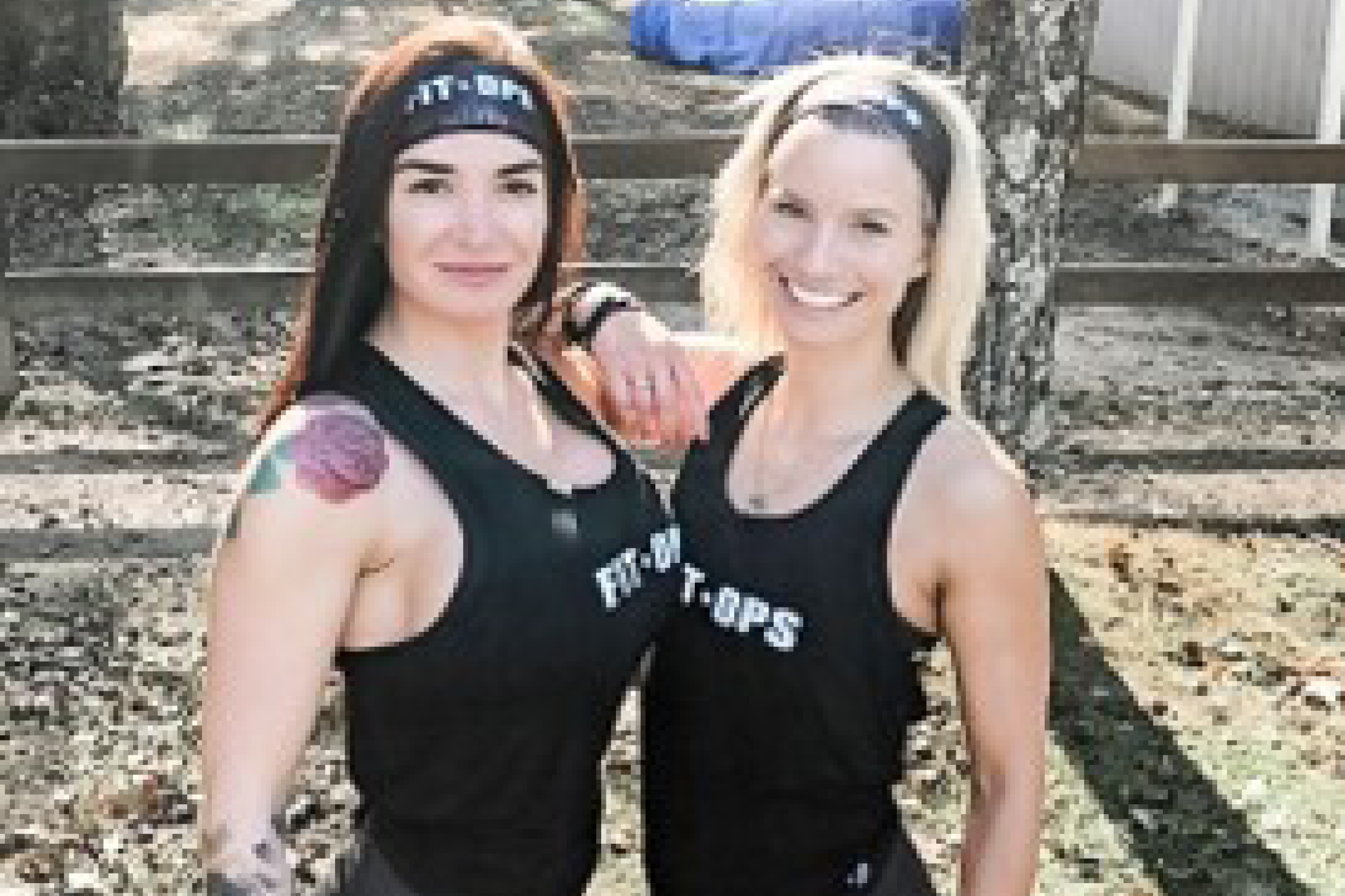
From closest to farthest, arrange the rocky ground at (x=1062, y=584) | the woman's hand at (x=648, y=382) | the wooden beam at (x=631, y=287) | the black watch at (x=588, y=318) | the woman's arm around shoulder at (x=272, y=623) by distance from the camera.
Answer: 1. the woman's arm around shoulder at (x=272, y=623)
2. the woman's hand at (x=648, y=382)
3. the black watch at (x=588, y=318)
4. the rocky ground at (x=1062, y=584)
5. the wooden beam at (x=631, y=287)

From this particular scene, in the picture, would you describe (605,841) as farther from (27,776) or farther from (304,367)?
(304,367)

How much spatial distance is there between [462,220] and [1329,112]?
954cm

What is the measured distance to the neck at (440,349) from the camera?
2477 millimetres

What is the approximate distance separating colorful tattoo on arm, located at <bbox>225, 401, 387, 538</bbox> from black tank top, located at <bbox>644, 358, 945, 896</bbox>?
57 centimetres

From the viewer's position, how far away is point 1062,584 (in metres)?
6.28

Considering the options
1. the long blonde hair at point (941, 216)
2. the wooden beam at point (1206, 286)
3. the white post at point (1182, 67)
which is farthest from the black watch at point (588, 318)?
the white post at point (1182, 67)

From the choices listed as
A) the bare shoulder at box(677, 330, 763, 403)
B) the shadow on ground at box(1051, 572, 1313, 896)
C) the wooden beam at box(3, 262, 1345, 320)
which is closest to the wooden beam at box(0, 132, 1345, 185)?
the wooden beam at box(3, 262, 1345, 320)

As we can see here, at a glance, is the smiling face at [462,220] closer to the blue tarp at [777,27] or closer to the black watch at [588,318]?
the black watch at [588,318]

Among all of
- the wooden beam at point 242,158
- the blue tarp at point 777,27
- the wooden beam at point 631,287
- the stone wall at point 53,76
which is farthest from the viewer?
the blue tarp at point 777,27

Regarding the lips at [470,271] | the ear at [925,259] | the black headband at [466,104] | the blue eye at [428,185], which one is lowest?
the ear at [925,259]

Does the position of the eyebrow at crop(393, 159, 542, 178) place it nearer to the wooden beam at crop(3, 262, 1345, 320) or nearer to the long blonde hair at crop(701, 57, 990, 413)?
the long blonde hair at crop(701, 57, 990, 413)

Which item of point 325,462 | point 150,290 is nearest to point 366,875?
point 325,462

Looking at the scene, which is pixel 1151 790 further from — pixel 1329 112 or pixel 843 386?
pixel 1329 112

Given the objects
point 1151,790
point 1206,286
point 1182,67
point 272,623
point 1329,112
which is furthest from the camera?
point 1182,67
